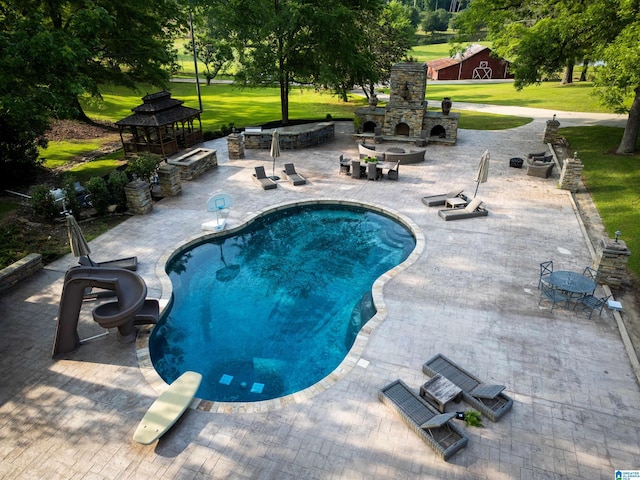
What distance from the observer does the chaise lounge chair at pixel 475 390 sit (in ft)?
25.1

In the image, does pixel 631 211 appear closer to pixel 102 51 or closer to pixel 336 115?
pixel 336 115

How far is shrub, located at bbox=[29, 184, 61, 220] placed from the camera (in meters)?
15.3

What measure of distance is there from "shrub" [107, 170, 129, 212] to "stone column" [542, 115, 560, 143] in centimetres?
2405

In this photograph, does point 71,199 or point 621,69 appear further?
point 621,69

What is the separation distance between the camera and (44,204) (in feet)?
50.2

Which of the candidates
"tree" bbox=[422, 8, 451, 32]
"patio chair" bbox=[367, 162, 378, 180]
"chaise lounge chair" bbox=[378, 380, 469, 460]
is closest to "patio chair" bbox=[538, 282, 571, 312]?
"chaise lounge chair" bbox=[378, 380, 469, 460]

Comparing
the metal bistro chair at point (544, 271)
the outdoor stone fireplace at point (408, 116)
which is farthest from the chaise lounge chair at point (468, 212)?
the outdoor stone fireplace at point (408, 116)

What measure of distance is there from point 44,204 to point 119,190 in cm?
268

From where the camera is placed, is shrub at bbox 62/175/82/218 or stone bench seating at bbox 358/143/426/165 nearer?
shrub at bbox 62/175/82/218

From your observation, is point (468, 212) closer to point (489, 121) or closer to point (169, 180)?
point (169, 180)

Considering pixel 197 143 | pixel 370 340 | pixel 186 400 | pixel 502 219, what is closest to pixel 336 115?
pixel 197 143

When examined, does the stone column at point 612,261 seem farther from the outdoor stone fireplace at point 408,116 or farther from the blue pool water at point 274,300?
the outdoor stone fireplace at point 408,116

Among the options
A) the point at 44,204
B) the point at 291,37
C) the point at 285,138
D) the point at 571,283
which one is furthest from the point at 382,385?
the point at 291,37

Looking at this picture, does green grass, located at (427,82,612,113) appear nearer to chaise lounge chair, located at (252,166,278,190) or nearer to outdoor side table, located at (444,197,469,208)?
outdoor side table, located at (444,197,469,208)
